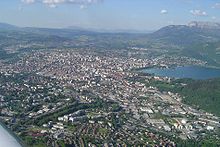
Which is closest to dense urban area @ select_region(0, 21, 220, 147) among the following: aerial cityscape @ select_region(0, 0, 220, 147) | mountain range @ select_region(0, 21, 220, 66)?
aerial cityscape @ select_region(0, 0, 220, 147)

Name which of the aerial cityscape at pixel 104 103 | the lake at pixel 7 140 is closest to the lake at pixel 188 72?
the aerial cityscape at pixel 104 103

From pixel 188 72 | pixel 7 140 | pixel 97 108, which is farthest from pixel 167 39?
pixel 7 140

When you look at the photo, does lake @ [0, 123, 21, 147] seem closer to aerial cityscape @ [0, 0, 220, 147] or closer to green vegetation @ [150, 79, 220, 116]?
aerial cityscape @ [0, 0, 220, 147]

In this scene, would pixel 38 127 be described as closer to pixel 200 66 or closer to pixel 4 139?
pixel 4 139

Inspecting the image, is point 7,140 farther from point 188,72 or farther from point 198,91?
point 188,72

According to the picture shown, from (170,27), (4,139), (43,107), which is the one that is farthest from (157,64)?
(170,27)

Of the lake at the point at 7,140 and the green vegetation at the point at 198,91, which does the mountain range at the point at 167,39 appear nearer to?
the green vegetation at the point at 198,91

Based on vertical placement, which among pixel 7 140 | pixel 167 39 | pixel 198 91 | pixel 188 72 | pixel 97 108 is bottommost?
pixel 167 39
